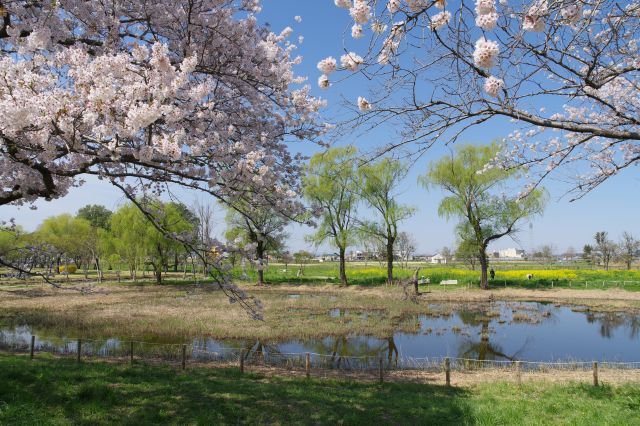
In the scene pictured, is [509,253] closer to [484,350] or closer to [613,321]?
[613,321]

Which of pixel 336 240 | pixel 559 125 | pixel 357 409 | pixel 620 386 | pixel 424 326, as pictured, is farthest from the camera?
pixel 336 240

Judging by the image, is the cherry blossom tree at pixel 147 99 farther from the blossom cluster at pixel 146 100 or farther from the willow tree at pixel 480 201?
the willow tree at pixel 480 201

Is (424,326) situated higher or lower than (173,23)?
lower

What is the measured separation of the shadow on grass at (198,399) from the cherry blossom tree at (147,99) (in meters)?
3.37

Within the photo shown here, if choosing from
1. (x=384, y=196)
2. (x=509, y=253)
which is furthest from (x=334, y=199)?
(x=509, y=253)

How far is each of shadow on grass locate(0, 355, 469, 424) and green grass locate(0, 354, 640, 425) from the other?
17 millimetres

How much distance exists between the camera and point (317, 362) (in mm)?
13008

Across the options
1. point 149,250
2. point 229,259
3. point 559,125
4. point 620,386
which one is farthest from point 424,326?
point 149,250

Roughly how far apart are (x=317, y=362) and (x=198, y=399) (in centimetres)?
577

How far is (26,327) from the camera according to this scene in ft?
60.1

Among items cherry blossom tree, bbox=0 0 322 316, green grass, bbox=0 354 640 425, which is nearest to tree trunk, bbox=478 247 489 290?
green grass, bbox=0 354 640 425

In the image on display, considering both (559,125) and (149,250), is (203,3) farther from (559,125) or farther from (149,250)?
(149,250)

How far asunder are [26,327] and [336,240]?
2400 centimetres

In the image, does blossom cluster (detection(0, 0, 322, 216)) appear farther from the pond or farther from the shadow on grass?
the pond
